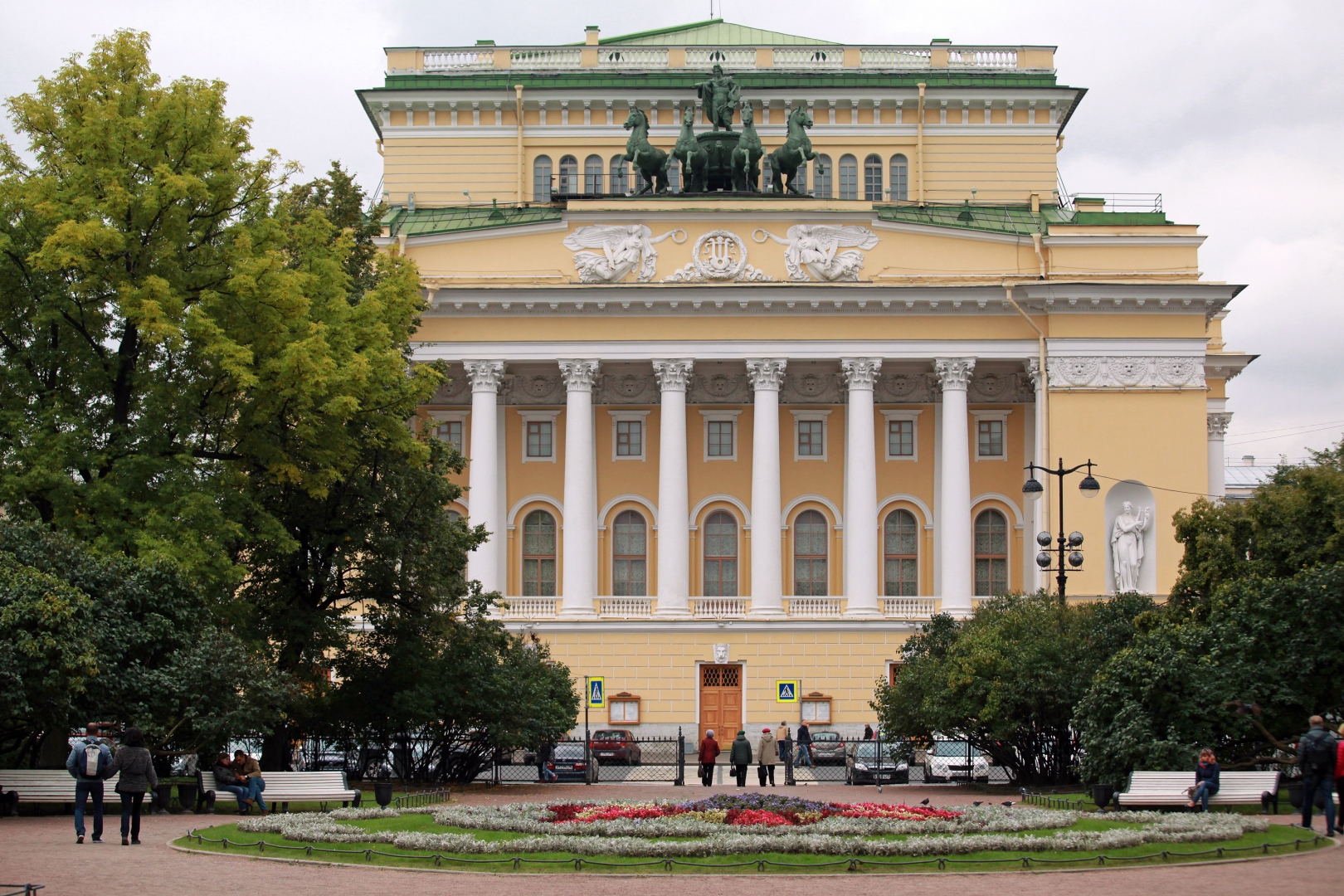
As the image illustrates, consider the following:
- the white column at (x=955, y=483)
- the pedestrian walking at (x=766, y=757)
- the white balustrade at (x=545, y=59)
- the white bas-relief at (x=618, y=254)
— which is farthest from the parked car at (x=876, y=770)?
the white balustrade at (x=545, y=59)

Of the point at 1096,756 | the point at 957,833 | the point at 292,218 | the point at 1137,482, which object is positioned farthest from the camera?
the point at 1137,482

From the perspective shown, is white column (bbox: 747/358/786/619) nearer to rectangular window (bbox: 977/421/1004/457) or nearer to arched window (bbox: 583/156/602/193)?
rectangular window (bbox: 977/421/1004/457)

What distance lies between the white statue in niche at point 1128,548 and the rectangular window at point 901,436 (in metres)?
7.46

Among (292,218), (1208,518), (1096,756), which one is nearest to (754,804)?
(1096,756)

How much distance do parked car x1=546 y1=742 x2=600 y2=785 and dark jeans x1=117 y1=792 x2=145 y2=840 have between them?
15336 mm

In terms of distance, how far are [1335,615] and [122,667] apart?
18905 millimetres

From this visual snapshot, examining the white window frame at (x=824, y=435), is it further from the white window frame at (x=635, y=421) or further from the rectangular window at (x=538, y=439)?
the rectangular window at (x=538, y=439)

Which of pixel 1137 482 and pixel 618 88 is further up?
pixel 618 88

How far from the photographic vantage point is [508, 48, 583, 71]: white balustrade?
58094mm

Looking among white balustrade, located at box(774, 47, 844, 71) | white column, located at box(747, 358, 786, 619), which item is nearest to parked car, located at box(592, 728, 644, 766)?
white column, located at box(747, 358, 786, 619)

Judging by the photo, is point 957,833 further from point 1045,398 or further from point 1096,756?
point 1045,398

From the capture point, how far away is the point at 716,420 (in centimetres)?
5197

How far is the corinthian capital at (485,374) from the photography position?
4919cm

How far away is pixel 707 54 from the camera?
58.4 meters
